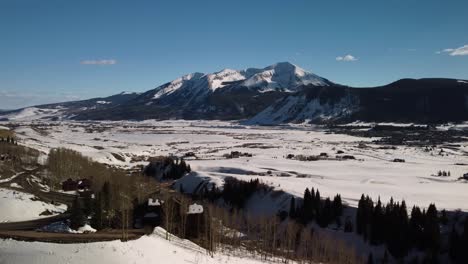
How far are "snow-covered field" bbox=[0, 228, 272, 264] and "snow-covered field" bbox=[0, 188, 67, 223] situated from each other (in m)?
25.5

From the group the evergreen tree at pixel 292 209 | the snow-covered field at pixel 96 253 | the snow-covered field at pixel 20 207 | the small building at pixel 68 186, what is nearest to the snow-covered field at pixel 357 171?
the evergreen tree at pixel 292 209

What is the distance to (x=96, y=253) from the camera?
35.8 metres

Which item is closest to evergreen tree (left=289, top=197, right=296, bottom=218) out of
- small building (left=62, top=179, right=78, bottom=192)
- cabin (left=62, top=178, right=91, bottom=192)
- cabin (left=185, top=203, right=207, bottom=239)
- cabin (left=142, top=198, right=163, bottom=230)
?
cabin (left=185, top=203, right=207, bottom=239)

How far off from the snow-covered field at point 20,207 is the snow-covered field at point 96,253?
2545 cm

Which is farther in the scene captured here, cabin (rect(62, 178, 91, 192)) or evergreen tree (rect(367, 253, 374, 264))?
cabin (rect(62, 178, 91, 192))

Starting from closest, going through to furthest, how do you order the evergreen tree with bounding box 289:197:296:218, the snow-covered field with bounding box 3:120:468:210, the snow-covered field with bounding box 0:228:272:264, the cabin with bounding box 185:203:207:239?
the snow-covered field with bounding box 0:228:272:264 → the cabin with bounding box 185:203:207:239 → the evergreen tree with bounding box 289:197:296:218 → the snow-covered field with bounding box 3:120:468:210

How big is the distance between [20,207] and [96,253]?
107 ft

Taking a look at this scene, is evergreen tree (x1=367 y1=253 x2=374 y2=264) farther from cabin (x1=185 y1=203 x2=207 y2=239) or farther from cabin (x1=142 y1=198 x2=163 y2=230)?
cabin (x1=142 y1=198 x2=163 y2=230)

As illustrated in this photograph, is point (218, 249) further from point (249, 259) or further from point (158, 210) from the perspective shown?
point (158, 210)

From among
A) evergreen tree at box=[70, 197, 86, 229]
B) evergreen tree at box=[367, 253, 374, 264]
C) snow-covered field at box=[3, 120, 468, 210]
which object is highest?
evergreen tree at box=[70, 197, 86, 229]

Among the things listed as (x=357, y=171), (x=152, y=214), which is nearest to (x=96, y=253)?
(x=152, y=214)

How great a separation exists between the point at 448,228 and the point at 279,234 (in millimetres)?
24093

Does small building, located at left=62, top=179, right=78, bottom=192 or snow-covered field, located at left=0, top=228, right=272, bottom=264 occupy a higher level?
snow-covered field, located at left=0, top=228, right=272, bottom=264

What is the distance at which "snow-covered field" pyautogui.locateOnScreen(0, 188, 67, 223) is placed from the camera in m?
60.1
